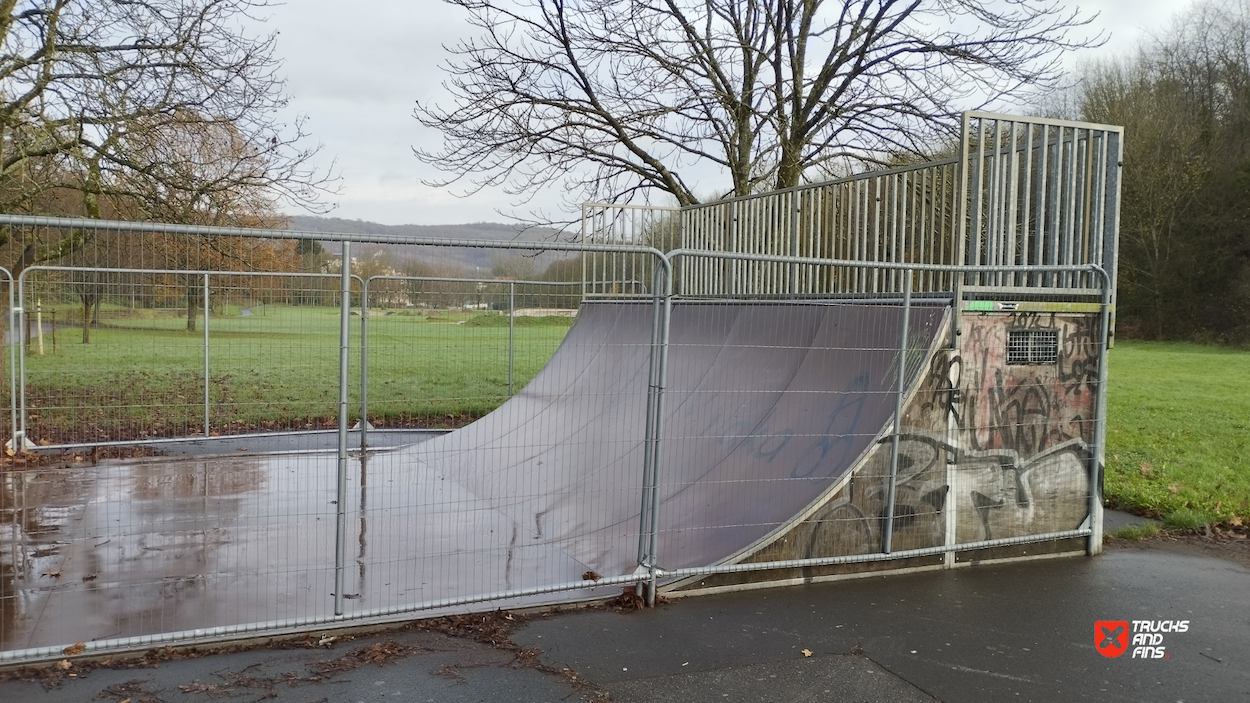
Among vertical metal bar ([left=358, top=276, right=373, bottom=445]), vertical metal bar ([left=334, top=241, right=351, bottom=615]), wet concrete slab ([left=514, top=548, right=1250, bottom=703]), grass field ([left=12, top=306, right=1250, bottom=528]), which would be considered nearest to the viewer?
wet concrete slab ([left=514, top=548, right=1250, bottom=703])

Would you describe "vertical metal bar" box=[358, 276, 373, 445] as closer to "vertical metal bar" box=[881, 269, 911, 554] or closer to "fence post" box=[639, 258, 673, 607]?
"fence post" box=[639, 258, 673, 607]

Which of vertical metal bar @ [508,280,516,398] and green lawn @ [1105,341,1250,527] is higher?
vertical metal bar @ [508,280,516,398]

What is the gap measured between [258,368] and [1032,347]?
27.8ft

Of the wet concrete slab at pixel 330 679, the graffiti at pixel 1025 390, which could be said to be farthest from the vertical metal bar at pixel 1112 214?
the wet concrete slab at pixel 330 679

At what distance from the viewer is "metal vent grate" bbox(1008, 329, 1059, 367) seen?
6.20 metres

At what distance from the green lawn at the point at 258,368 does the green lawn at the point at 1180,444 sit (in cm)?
634

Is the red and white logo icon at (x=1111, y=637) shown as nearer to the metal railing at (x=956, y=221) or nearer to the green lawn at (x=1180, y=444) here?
the metal railing at (x=956, y=221)

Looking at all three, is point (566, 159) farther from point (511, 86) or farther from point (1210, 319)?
point (1210, 319)

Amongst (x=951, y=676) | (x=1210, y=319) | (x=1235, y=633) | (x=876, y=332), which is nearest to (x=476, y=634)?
(x=951, y=676)

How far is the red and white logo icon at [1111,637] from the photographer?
453cm

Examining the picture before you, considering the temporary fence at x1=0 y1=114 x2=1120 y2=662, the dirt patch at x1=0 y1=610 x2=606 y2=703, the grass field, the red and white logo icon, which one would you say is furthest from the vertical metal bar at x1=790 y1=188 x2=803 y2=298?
the dirt patch at x1=0 y1=610 x2=606 y2=703

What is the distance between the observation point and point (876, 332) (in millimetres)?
6402

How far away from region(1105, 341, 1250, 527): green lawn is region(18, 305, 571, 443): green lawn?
6.34 meters

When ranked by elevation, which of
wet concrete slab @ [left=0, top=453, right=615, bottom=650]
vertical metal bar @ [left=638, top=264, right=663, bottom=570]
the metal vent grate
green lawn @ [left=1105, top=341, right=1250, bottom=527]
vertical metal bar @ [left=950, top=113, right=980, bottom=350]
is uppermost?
vertical metal bar @ [left=950, top=113, right=980, bottom=350]
